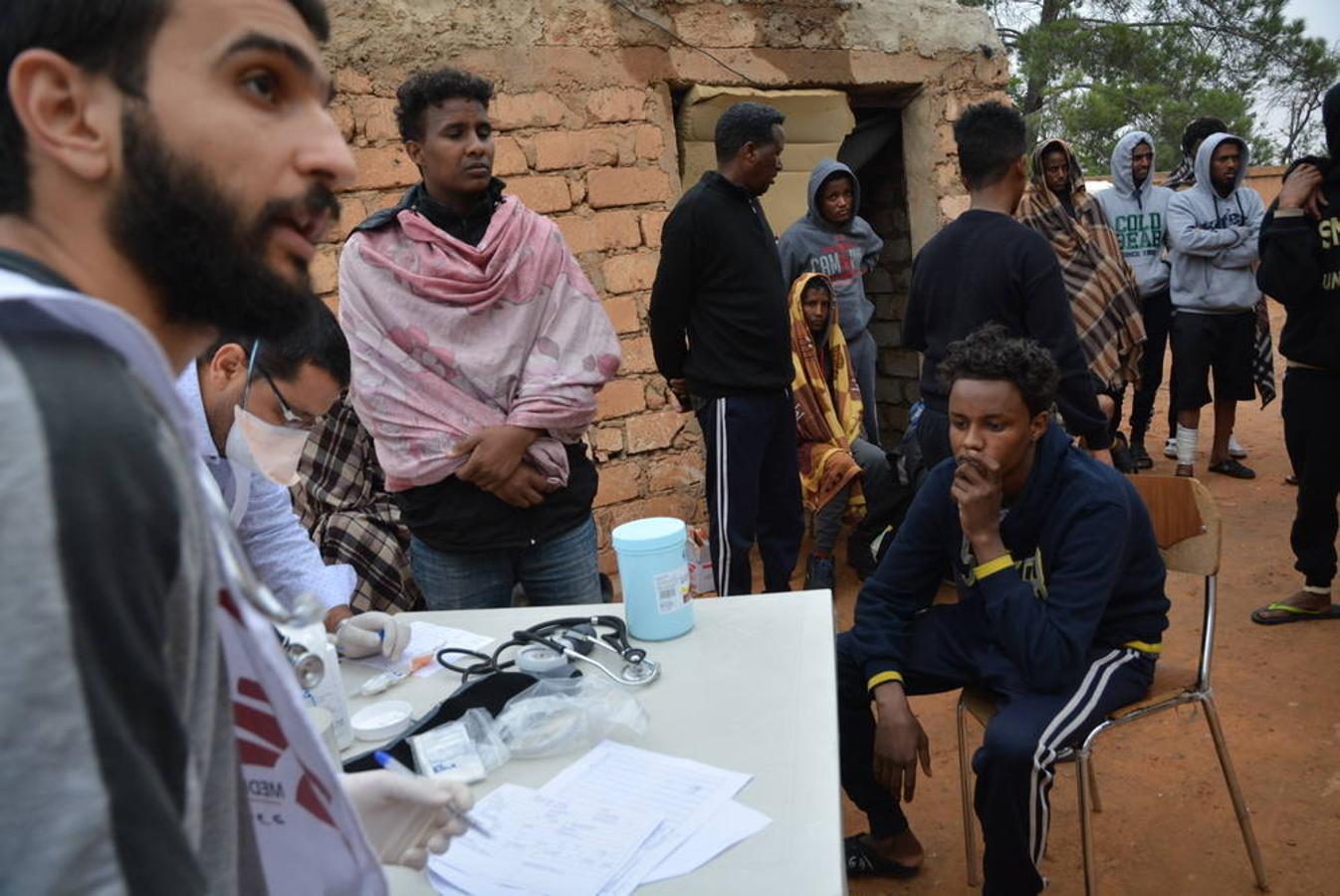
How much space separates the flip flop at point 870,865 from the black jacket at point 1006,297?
1229 mm

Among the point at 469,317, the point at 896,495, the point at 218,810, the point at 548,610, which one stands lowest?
the point at 896,495

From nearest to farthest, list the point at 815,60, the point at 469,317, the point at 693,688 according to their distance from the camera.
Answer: the point at 693,688, the point at 469,317, the point at 815,60

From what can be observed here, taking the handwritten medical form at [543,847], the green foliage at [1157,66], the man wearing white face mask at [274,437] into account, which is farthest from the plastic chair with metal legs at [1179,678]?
the green foliage at [1157,66]

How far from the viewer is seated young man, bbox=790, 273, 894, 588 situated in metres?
3.95

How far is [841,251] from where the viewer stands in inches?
174

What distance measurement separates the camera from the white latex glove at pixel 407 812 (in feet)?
3.12

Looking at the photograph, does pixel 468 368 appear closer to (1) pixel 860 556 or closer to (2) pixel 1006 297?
(2) pixel 1006 297

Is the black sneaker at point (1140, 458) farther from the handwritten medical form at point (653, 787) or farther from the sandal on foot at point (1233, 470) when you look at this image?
the handwritten medical form at point (653, 787)

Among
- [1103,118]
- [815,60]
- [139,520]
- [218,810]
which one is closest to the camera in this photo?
[139,520]

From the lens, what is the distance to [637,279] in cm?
391

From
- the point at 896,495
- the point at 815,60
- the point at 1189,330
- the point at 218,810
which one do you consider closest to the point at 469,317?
the point at 218,810

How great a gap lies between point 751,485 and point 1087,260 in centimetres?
225

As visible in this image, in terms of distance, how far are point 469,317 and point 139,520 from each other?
1.77 meters

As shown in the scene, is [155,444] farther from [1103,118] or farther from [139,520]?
[1103,118]
